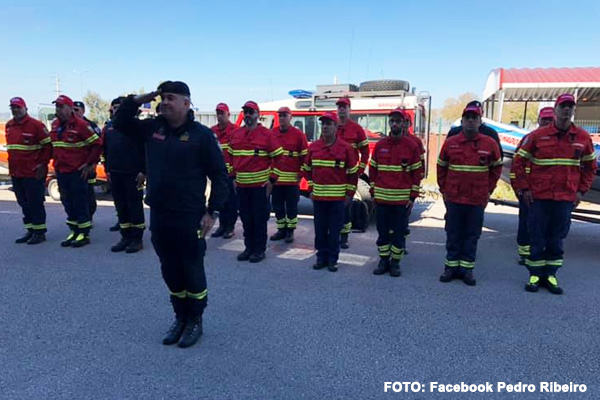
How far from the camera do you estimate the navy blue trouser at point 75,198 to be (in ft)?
18.5

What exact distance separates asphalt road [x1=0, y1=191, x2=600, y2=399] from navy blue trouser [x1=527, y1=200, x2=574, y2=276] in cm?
32

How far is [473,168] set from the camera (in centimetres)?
429

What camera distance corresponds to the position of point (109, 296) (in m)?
4.05

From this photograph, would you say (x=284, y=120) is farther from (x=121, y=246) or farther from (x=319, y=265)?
(x=121, y=246)

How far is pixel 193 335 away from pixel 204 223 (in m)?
0.85

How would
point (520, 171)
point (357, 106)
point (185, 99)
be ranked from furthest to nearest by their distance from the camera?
point (357, 106)
point (520, 171)
point (185, 99)

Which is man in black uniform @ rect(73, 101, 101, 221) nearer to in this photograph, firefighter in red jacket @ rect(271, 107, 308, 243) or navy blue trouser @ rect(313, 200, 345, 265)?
firefighter in red jacket @ rect(271, 107, 308, 243)

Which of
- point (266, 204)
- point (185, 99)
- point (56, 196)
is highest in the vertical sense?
point (185, 99)

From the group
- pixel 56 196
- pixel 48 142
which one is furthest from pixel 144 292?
pixel 56 196

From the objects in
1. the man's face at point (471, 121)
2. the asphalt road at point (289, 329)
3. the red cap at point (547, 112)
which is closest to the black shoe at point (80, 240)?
the asphalt road at point (289, 329)

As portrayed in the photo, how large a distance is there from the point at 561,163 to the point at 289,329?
305cm

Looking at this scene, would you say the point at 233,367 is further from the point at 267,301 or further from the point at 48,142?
the point at 48,142

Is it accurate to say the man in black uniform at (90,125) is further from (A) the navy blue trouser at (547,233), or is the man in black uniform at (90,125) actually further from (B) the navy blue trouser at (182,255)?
(A) the navy blue trouser at (547,233)

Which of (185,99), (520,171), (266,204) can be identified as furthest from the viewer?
(266,204)
